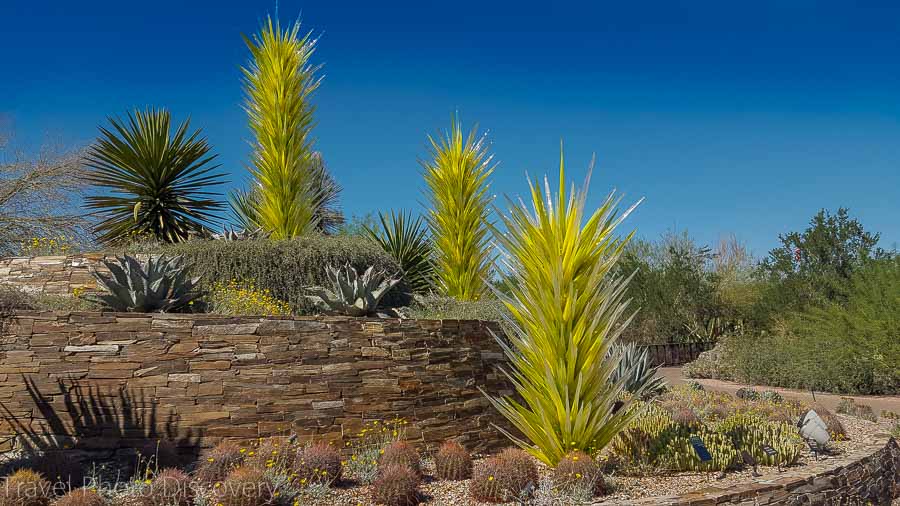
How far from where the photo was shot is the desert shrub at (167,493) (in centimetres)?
462

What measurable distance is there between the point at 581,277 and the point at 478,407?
228 centimetres

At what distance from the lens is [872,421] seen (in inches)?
372

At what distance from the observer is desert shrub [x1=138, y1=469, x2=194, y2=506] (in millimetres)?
4621

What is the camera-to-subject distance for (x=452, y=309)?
9586 mm

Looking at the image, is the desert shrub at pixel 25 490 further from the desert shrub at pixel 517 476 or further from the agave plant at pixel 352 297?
the desert shrub at pixel 517 476

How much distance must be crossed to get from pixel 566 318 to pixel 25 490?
14.3ft

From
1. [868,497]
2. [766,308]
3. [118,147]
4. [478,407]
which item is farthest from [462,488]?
[766,308]

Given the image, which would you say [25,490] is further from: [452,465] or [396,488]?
[452,465]

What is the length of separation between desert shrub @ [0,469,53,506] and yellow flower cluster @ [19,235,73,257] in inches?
227

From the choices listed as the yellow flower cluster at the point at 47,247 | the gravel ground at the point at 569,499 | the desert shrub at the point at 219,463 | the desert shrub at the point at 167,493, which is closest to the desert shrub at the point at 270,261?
the yellow flower cluster at the point at 47,247

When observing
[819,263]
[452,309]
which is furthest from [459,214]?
[819,263]

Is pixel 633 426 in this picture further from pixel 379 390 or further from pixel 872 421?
pixel 872 421

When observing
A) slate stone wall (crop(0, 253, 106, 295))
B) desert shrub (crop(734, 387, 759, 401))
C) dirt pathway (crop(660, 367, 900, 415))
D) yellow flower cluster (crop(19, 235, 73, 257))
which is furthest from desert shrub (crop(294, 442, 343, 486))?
dirt pathway (crop(660, 367, 900, 415))

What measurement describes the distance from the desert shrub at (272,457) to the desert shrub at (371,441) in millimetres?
595
